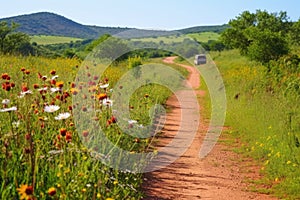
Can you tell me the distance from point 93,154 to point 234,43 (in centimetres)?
2366

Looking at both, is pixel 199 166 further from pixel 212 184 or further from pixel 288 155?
pixel 288 155

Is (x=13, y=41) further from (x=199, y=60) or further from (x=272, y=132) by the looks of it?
(x=272, y=132)

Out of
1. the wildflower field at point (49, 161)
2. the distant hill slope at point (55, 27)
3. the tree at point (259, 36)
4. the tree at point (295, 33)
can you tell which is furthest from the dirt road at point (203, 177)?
the distant hill slope at point (55, 27)

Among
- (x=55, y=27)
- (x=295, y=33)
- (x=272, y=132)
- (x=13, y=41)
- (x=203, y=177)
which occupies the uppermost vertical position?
(x=55, y=27)

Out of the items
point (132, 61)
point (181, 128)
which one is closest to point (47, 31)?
point (132, 61)

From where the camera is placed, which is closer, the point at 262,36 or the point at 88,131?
the point at 88,131

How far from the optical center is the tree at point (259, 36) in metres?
18.7

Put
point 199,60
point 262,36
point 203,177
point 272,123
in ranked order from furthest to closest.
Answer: point 199,60
point 262,36
point 272,123
point 203,177

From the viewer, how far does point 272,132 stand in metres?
7.63

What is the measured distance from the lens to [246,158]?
7.09 m

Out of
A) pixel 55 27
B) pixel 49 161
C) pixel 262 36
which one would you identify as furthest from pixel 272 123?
pixel 55 27

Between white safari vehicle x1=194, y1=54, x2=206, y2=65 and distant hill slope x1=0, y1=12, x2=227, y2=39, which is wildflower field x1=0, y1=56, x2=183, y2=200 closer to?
white safari vehicle x1=194, y1=54, x2=206, y2=65

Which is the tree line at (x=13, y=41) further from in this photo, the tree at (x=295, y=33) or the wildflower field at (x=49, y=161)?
the tree at (x=295, y=33)

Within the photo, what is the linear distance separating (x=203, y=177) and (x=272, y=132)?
2.23m
